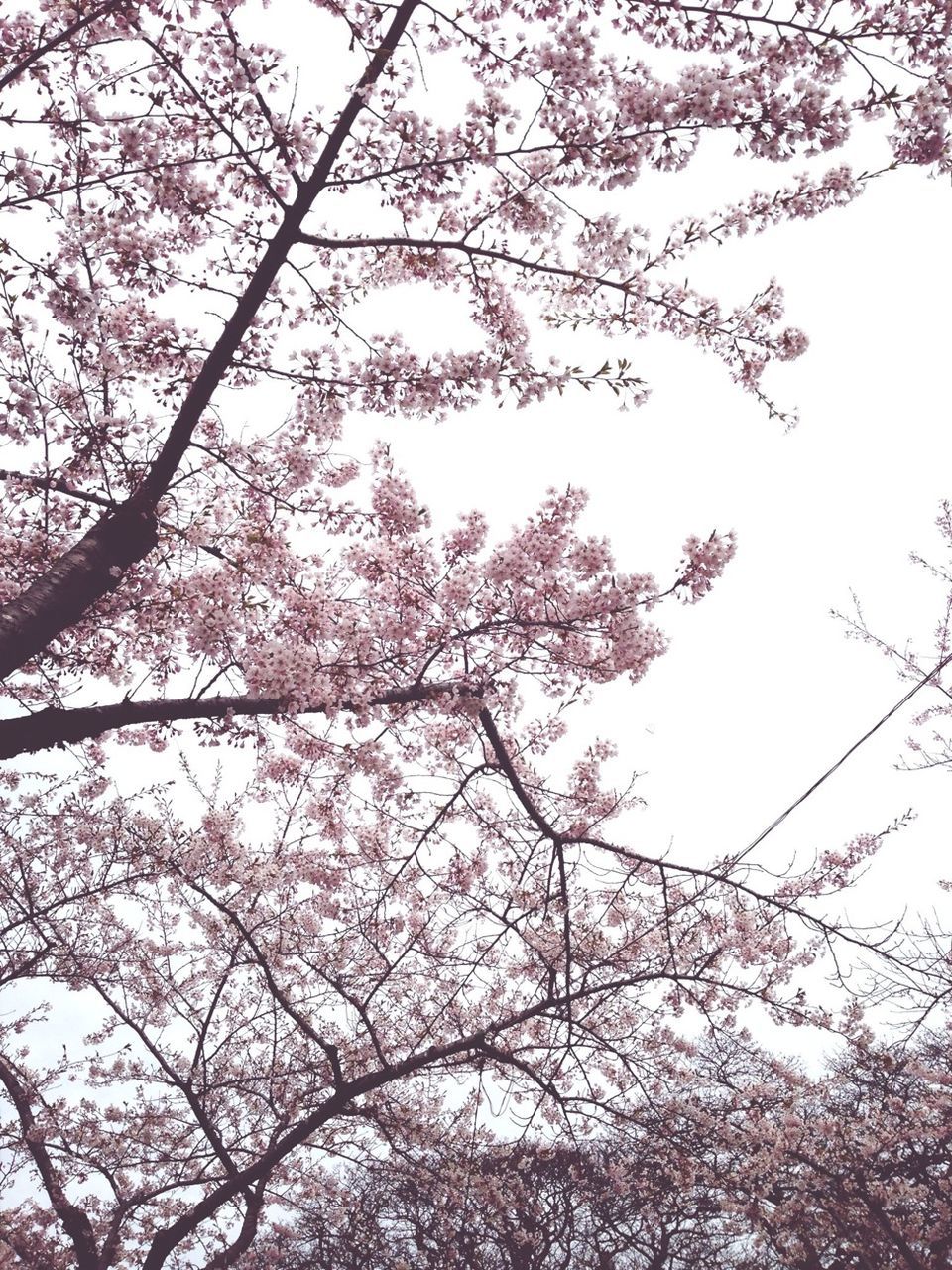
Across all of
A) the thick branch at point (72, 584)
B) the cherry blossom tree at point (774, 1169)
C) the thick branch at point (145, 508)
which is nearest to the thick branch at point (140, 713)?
the thick branch at point (72, 584)

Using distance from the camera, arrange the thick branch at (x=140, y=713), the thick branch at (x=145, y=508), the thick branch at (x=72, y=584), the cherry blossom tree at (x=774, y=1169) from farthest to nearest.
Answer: the cherry blossom tree at (x=774, y=1169)
the thick branch at (x=140, y=713)
the thick branch at (x=72, y=584)
the thick branch at (x=145, y=508)

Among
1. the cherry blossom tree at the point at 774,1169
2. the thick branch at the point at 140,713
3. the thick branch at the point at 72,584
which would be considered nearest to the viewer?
the thick branch at the point at 72,584

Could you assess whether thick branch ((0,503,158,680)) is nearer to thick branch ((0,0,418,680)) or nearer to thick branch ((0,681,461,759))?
thick branch ((0,0,418,680))

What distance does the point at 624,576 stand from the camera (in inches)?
162

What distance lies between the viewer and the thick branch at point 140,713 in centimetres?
405

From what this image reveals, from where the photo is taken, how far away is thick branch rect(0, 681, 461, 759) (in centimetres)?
405

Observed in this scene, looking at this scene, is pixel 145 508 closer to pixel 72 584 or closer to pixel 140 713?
pixel 72 584

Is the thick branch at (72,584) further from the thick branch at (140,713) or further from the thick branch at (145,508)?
the thick branch at (140,713)

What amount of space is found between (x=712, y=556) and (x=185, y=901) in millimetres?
8035

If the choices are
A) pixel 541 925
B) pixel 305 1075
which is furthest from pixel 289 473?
pixel 305 1075

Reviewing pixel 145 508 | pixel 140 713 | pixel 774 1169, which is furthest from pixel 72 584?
pixel 774 1169

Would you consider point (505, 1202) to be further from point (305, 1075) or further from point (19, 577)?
point (19, 577)

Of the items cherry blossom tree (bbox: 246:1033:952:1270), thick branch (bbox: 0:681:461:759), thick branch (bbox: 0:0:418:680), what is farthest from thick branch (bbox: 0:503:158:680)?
cherry blossom tree (bbox: 246:1033:952:1270)

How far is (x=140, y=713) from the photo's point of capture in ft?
14.3
